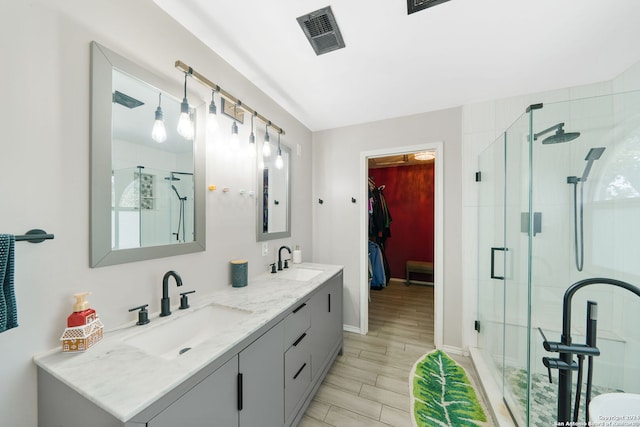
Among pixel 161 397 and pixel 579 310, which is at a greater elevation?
pixel 161 397

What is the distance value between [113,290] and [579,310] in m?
2.76

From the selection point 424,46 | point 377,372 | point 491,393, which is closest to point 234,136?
→ point 424,46

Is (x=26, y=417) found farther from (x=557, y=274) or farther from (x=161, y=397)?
(x=557, y=274)

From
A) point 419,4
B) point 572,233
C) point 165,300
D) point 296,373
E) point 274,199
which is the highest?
point 419,4

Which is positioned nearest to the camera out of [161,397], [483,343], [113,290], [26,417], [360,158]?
[161,397]

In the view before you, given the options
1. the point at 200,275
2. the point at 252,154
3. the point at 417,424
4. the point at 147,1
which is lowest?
the point at 417,424

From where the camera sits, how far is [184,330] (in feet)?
3.86

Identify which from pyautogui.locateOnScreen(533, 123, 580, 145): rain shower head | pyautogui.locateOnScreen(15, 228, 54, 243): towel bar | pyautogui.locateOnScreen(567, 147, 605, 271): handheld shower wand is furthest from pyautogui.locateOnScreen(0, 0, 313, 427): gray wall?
pyautogui.locateOnScreen(567, 147, 605, 271): handheld shower wand

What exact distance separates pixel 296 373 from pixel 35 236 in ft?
4.56

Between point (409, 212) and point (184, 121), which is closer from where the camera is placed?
point (184, 121)

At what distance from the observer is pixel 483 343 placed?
81.0 inches

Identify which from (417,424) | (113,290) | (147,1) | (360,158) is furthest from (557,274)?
(147,1)

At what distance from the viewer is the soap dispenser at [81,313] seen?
0.81 m

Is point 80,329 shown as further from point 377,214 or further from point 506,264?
point 377,214
